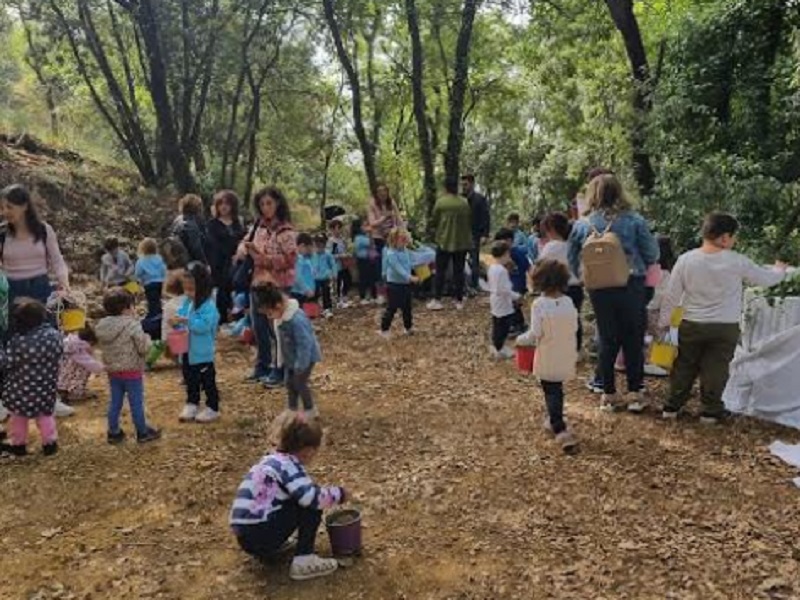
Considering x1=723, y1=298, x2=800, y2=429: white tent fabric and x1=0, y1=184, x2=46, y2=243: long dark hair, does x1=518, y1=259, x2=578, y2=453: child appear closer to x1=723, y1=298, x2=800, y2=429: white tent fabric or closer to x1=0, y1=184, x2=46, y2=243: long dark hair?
x1=723, y1=298, x2=800, y2=429: white tent fabric

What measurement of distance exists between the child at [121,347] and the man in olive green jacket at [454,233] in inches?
219

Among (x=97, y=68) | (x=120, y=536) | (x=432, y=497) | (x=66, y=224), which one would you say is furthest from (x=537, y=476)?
(x=97, y=68)

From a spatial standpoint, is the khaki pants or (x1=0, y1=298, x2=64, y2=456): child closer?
(x1=0, y1=298, x2=64, y2=456): child

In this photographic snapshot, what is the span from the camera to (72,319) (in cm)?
673

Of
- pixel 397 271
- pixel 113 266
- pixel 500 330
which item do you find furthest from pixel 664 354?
pixel 113 266

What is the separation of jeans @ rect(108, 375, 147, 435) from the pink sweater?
1059mm

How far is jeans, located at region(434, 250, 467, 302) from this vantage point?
36.1 ft

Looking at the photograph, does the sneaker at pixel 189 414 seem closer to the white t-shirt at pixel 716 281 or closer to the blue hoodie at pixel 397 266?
the blue hoodie at pixel 397 266

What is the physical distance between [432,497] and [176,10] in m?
13.5

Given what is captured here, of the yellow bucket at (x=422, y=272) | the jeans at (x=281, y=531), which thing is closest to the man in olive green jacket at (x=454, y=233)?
the yellow bucket at (x=422, y=272)

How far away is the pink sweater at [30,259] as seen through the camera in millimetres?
6059

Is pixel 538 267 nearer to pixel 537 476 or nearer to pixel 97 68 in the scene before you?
pixel 537 476

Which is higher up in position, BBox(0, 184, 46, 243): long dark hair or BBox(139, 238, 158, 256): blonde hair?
BBox(0, 184, 46, 243): long dark hair

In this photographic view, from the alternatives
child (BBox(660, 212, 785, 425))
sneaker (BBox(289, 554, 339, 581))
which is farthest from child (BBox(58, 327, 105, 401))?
child (BBox(660, 212, 785, 425))
